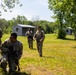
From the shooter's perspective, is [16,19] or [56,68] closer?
[56,68]

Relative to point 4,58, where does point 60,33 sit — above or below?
below

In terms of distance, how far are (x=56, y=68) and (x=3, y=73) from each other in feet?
12.6

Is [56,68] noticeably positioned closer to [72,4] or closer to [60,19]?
[72,4]

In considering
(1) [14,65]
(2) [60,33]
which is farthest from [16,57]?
(2) [60,33]

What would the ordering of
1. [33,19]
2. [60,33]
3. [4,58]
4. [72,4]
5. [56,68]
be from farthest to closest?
1. [33,19]
2. [60,33]
3. [72,4]
4. [56,68]
5. [4,58]

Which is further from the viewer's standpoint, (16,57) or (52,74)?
(52,74)

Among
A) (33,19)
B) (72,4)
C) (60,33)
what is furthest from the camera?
Answer: (33,19)

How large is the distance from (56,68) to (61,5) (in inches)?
888

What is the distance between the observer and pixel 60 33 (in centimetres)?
6450

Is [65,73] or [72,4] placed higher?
[72,4]

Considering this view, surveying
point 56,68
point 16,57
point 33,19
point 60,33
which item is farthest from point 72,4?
point 33,19

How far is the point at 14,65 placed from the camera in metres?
10.5

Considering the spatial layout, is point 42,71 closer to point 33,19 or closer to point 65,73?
point 65,73

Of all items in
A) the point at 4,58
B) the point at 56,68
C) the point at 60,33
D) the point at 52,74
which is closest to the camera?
the point at 4,58
